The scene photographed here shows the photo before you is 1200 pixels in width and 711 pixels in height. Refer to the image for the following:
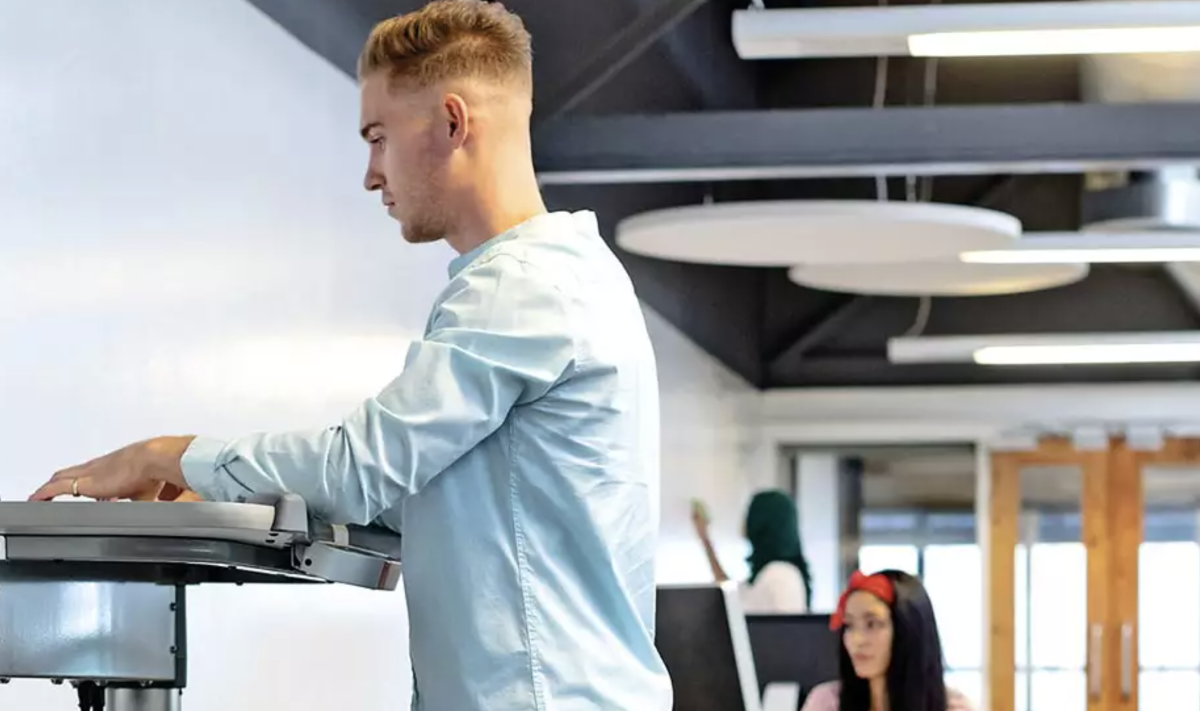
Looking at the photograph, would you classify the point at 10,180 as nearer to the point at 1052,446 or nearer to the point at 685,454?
the point at 685,454

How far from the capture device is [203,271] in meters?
3.64

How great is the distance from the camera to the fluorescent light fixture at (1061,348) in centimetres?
886

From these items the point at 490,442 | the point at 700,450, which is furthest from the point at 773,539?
the point at 490,442

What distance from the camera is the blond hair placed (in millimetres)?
1697

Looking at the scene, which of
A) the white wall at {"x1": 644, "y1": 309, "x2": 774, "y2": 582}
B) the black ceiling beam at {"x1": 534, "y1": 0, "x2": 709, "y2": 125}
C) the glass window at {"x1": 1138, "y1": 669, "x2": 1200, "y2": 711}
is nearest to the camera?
the black ceiling beam at {"x1": 534, "y1": 0, "x2": 709, "y2": 125}

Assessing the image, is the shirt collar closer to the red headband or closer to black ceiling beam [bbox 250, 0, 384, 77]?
black ceiling beam [bbox 250, 0, 384, 77]

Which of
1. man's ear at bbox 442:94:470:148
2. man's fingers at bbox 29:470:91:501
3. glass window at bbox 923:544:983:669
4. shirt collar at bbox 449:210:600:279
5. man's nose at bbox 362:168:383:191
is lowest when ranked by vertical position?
glass window at bbox 923:544:983:669

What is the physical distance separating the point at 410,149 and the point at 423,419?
280 millimetres

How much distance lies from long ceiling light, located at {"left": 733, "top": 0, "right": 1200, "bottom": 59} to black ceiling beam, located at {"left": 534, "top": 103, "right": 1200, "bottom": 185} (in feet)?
3.94

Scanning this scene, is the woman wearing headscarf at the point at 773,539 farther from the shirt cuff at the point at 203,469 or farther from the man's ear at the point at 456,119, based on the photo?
the shirt cuff at the point at 203,469

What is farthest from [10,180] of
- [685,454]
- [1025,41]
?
[685,454]

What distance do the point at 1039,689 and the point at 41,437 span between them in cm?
921

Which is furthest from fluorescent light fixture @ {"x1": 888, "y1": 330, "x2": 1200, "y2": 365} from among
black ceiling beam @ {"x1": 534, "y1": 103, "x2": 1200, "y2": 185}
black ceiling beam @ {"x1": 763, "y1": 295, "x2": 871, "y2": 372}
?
black ceiling beam @ {"x1": 534, "y1": 103, "x2": 1200, "y2": 185}

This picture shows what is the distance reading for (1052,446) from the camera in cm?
1140
